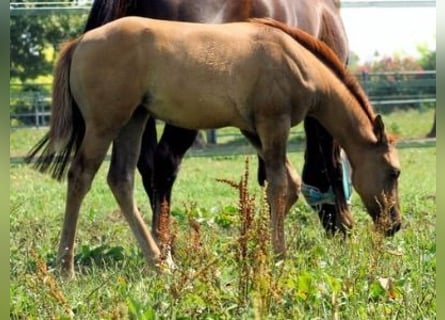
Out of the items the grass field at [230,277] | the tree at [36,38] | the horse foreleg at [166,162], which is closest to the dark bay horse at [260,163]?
the horse foreleg at [166,162]

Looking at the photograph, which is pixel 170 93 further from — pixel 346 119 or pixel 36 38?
pixel 36 38

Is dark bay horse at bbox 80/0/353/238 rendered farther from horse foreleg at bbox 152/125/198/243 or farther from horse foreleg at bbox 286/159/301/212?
horse foreleg at bbox 286/159/301/212

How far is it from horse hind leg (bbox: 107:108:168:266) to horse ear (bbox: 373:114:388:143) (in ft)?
4.69

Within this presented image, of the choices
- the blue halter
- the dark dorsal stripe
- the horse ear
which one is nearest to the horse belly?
the dark dorsal stripe

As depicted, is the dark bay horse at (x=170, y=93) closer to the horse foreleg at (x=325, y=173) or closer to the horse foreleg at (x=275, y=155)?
the horse foreleg at (x=275, y=155)

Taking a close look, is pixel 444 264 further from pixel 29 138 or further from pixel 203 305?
pixel 29 138

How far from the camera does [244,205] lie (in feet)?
9.31

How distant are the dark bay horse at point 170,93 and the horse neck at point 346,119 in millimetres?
23

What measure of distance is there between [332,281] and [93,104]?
1676 mm

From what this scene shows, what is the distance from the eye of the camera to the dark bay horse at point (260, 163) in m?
5.02

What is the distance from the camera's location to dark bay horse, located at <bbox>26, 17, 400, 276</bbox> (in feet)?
13.8

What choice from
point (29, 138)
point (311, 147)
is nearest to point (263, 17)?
point (311, 147)

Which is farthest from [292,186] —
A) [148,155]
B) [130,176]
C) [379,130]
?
[130,176]

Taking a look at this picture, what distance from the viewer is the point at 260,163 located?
569cm
